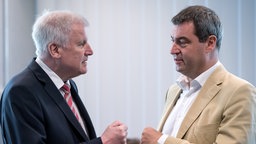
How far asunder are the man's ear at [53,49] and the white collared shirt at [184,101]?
0.62m

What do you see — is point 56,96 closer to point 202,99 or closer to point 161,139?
point 161,139

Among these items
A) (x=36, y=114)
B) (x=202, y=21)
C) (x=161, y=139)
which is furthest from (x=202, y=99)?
(x=36, y=114)

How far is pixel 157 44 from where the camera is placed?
9.34 feet

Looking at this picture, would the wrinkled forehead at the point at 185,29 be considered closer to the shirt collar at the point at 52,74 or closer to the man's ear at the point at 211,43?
the man's ear at the point at 211,43

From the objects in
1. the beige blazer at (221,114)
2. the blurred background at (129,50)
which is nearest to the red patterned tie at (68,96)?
the beige blazer at (221,114)

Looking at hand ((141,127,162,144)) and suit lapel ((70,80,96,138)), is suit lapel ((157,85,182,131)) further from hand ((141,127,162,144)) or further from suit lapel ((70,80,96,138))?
suit lapel ((70,80,96,138))

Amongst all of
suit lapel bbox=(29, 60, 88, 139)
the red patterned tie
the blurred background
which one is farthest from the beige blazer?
the blurred background

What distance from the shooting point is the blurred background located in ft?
8.91

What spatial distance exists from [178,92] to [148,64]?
1155 millimetres

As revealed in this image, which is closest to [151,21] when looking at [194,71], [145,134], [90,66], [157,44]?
[157,44]

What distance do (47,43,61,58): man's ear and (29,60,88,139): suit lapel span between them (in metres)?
0.09

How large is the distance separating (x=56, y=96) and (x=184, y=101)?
61cm

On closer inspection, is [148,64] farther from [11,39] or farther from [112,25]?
[11,39]

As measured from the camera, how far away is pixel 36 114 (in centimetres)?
139
